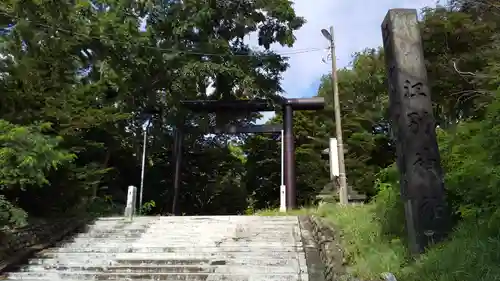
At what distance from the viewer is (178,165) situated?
17578mm

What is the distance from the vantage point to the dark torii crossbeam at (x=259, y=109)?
17.0 metres

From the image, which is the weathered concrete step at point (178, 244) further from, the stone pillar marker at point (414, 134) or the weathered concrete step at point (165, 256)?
the stone pillar marker at point (414, 134)

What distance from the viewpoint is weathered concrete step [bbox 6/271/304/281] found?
670 cm

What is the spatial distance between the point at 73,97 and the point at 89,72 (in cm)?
336

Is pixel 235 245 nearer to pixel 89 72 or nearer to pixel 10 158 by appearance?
pixel 10 158

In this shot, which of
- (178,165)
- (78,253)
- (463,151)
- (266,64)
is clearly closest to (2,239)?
(78,253)

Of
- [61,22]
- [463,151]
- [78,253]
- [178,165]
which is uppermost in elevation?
[61,22]

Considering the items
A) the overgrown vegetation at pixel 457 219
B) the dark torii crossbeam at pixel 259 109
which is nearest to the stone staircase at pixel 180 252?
the overgrown vegetation at pixel 457 219

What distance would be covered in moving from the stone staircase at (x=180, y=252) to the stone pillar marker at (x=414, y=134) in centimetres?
180

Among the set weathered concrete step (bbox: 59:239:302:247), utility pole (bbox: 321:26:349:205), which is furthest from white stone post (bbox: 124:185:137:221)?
utility pole (bbox: 321:26:349:205)

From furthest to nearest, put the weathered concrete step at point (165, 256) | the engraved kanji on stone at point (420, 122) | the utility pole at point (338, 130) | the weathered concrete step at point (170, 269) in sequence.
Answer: the utility pole at point (338, 130) → the weathered concrete step at point (165, 256) → the weathered concrete step at point (170, 269) → the engraved kanji on stone at point (420, 122)

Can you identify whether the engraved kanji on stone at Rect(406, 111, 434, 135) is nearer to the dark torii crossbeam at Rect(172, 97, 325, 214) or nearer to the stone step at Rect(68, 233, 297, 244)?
the stone step at Rect(68, 233, 297, 244)

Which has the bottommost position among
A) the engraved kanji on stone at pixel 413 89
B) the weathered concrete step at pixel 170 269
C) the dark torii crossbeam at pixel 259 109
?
the weathered concrete step at pixel 170 269

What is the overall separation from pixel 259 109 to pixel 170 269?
1146cm
